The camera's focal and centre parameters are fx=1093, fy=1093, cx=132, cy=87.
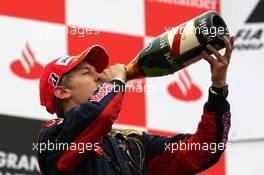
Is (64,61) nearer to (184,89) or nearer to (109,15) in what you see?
(109,15)

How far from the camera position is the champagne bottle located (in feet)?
10.0

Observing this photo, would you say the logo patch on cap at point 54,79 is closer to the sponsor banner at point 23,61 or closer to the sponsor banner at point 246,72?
the sponsor banner at point 23,61

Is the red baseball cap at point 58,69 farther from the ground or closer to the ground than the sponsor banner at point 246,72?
farther from the ground

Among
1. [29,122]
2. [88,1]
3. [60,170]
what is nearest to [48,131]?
[60,170]

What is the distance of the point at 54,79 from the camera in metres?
3.27

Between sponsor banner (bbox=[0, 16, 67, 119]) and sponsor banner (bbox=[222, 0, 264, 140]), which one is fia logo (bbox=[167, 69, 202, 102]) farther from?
sponsor banner (bbox=[0, 16, 67, 119])

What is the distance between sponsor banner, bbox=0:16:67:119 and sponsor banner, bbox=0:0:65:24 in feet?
0.10

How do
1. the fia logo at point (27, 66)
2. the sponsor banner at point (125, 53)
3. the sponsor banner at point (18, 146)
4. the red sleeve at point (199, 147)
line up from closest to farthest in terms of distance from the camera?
the red sleeve at point (199, 147) < the sponsor banner at point (18, 146) < the fia logo at point (27, 66) < the sponsor banner at point (125, 53)

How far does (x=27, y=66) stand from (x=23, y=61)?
0.09 feet

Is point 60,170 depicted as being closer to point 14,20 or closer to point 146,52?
A: point 146,52

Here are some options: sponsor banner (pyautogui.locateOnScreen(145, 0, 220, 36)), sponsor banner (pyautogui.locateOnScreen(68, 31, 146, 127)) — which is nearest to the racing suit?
sponsor banner (pyautogui.locateOnScreen(68, 31, 146, 127))

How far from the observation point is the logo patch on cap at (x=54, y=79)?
3258 millimetres

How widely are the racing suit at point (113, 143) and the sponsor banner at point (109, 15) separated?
1264 millimetres

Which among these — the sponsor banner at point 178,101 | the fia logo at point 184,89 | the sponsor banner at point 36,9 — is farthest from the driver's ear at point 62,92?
the fia logo at point 184,89
